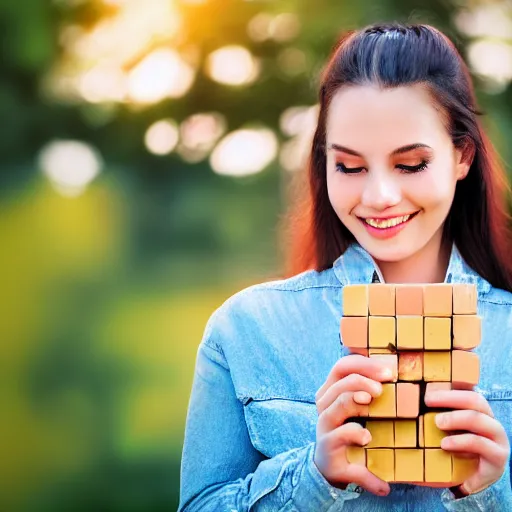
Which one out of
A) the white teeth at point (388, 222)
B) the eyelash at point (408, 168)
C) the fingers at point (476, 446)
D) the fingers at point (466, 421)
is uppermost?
the eyelash at point (408, 168)

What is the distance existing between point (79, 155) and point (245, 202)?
0.98 metres

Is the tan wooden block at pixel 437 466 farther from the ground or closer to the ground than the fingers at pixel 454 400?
closer to the ground

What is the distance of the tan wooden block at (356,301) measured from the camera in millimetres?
1766

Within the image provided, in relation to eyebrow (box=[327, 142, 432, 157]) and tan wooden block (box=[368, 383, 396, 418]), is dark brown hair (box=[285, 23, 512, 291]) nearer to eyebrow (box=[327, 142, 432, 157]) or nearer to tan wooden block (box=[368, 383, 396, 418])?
eyebrow (box=[327, 142, 432, 157])

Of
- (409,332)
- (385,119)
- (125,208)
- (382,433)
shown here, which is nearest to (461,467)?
(382,433)

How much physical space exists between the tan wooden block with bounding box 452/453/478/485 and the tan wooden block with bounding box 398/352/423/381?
0.15 metres

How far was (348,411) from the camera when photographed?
5.78ft

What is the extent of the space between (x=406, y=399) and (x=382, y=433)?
0.24 ft

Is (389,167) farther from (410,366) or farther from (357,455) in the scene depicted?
(357,455)

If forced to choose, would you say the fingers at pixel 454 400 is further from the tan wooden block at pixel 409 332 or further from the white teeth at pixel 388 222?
the white teeth at pixel 388 222

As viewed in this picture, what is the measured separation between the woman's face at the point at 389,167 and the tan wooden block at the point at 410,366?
0.39m

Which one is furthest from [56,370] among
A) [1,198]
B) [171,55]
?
[171,55]

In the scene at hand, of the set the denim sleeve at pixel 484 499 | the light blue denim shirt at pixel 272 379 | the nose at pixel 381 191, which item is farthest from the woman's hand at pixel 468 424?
the nose at pixel 381 191

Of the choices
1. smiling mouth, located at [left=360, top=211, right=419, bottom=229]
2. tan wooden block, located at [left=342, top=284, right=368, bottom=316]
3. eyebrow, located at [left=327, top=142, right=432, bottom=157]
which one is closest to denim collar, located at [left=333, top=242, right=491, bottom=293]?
smiling mouth, located at [left=360, top=211, right=419, bottom=229]
